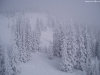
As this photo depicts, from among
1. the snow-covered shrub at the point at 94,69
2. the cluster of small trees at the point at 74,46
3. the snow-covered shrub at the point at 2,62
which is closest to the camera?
the snow-covered shrub at the point at 2,62

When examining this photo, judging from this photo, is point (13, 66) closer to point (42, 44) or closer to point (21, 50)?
point (21, 50)

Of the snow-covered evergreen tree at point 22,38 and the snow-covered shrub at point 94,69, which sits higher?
the snow-covered evergreen tree at point 22,38

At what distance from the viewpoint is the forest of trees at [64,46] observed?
20.5ft

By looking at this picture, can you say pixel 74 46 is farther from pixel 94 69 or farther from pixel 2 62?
pixel 2 62

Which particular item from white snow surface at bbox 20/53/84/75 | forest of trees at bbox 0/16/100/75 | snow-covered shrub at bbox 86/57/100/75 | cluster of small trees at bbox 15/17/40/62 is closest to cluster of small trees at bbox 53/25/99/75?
forest of trees at bbox 0/16/100/75

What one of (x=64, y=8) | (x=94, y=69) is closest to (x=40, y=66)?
(x=94, y=69)

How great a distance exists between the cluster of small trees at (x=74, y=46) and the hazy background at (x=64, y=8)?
63 cm

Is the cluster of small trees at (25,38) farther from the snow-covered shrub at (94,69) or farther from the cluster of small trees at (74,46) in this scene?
the snow-covered shrub at (94,69)

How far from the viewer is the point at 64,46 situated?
7.11m

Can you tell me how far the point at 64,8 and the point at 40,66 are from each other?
4.21m

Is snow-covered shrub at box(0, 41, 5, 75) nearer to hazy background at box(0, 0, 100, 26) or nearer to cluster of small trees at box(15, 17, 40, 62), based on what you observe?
cluster of small trees at box(15, 17, 40, 62)

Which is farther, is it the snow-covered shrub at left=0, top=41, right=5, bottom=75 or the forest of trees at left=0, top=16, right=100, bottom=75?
the forest of trees at left=0, top=16, right=100, bottom=75

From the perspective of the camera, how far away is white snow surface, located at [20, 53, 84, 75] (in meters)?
5.98

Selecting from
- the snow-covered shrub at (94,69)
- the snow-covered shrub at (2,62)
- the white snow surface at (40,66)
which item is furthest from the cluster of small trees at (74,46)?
the snow-covered shrub at (2,62)
